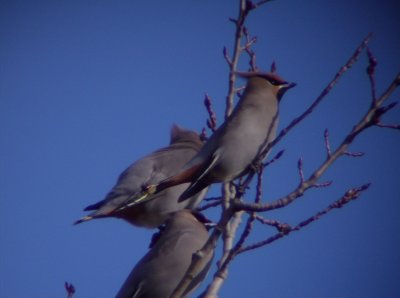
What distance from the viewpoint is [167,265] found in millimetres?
3570

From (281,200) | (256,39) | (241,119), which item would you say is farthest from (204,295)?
(256,39)

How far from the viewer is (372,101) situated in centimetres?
229

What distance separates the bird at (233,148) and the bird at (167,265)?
0.45 meters

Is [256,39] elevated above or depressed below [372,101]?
above

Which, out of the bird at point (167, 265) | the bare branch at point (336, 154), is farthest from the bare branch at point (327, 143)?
the bird at point (167, 265)

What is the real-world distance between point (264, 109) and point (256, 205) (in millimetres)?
1333

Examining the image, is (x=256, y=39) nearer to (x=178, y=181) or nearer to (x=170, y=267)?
(x=178, y=181)

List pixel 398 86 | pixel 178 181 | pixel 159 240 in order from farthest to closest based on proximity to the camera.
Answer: pixel 159 240
pixel 178 181
pixel 398 86

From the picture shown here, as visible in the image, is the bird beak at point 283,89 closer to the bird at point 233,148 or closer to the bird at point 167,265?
the bird at point 233,148

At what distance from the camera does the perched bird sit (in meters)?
4.73

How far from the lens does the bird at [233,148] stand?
3.33 metres

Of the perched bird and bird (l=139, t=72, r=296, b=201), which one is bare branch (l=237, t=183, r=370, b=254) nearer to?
bird (l=139, t=72, r=296, b=201)

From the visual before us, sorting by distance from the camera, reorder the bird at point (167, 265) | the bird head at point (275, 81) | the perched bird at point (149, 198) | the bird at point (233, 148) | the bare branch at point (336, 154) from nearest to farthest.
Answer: the bare branch at point (336, 154) → the bird at point (233, 148) → the bird at point (167, 265) → the bird head at point (275, 81) → the perched bird at point (149, 198)

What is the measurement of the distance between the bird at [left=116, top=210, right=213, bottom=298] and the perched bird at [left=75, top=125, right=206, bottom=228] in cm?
75
